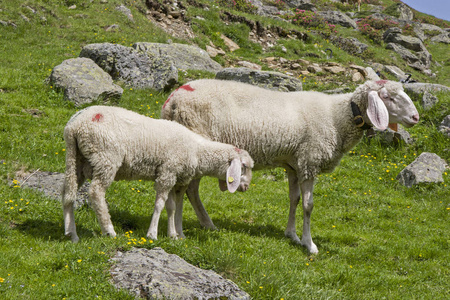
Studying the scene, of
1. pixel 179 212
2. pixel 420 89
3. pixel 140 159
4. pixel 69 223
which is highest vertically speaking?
pixel 140 159

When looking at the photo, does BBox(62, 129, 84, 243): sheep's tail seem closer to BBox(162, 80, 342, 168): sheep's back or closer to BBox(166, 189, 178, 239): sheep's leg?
BBox(166, 189, 178, 239): sheep's leg

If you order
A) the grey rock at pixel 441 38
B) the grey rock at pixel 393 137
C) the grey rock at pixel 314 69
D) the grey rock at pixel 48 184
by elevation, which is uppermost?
the grey rock at pixel 48 184

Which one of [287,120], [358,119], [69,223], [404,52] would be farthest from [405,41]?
[69,223]

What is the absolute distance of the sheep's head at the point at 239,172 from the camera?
20.7 feet

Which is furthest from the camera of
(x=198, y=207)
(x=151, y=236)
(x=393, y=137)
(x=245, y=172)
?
(x=393, y=137)

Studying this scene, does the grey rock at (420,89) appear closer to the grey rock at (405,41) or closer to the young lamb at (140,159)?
the young lamb at (140,159)

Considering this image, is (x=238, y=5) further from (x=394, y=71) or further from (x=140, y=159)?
(x=140, y=159)

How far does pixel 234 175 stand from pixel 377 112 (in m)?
2.57

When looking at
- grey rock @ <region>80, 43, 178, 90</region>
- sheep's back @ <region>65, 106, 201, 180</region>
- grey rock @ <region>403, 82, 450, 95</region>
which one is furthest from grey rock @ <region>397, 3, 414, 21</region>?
sheep's back @ <region>65, 106, 201, 180</region>

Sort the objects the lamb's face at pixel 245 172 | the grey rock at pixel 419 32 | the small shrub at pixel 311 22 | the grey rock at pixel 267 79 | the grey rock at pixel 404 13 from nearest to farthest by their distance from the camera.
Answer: the lamb's face at pixel 245 172, the grey rock at pixel 267 79, the small shrub at pixel 311 22, the grey rock at pixel 419 32, the grey rock at pixel 404 13

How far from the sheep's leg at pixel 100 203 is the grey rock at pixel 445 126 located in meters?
10.1

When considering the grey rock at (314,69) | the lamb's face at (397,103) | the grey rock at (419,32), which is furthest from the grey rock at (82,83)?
the grey rock at (419,32)

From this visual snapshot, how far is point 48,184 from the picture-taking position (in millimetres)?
7207

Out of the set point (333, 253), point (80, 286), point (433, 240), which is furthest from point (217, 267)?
point (433, 240)
